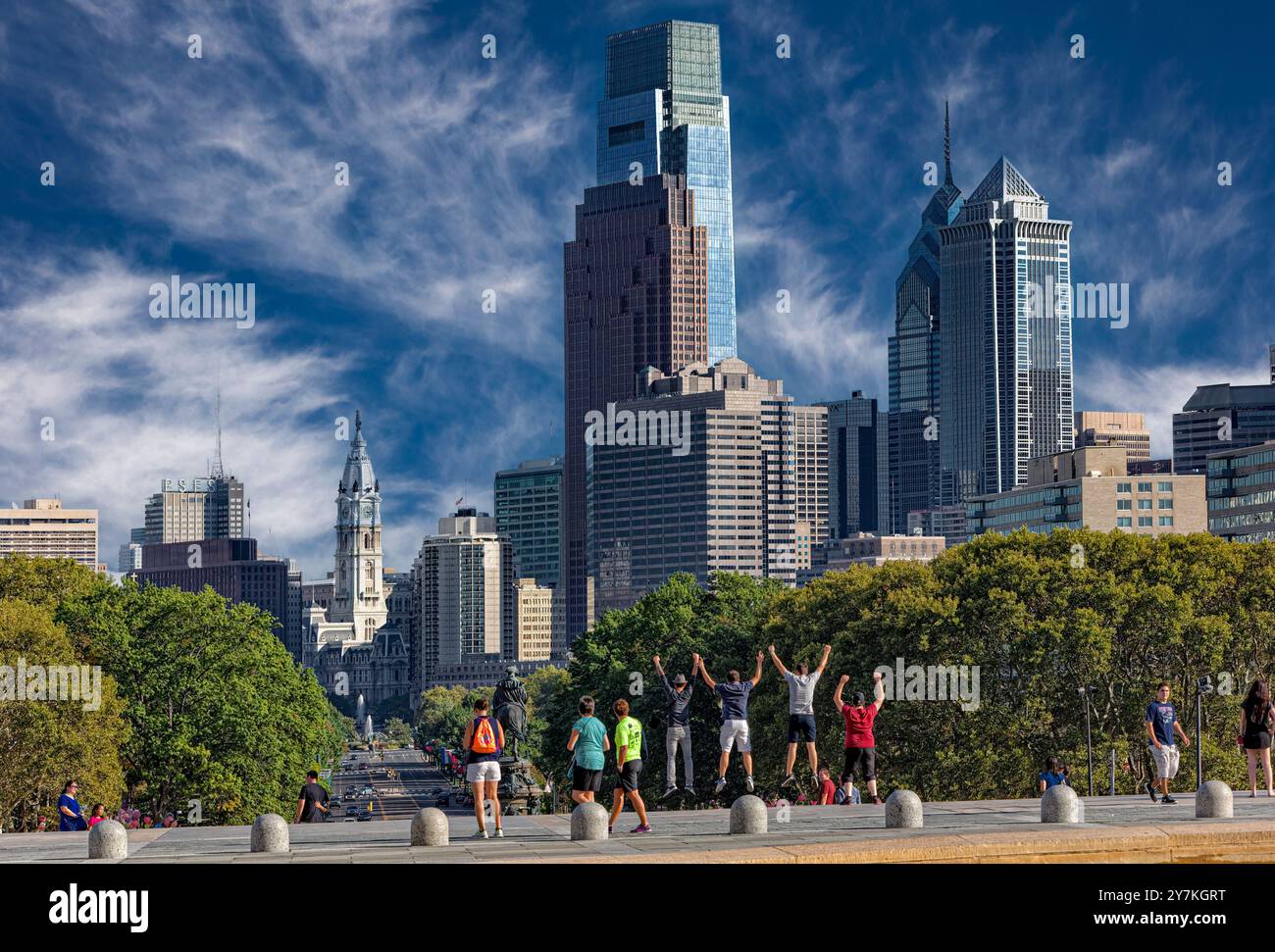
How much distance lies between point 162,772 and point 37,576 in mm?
13797


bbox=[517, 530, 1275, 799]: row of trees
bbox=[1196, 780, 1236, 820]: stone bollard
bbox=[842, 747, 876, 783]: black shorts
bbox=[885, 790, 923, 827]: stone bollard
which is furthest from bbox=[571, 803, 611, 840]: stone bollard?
bbox=[517, 530, 1275, 799]: row of trees

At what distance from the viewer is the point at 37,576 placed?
93625mm

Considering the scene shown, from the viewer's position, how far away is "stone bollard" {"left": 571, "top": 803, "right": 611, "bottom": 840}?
119 feet

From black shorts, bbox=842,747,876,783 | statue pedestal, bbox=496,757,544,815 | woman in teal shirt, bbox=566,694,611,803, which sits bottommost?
statue pedestal, bbox=496,757,544,815

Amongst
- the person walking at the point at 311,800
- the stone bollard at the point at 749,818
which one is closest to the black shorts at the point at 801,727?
the stone bollard at the point at 749,818

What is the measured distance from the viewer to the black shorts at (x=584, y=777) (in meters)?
37.4

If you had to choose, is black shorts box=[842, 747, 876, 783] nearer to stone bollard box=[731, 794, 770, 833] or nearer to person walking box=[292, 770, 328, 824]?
stone bollard box=[731, 794, 770, 833]

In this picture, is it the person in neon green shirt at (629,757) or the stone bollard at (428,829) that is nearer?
the stone bollard at (428,829)

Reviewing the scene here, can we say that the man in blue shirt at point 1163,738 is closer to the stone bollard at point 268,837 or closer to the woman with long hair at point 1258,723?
the woman with long hair at point 1258,723

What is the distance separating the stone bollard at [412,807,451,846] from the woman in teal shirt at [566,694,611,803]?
287 cm

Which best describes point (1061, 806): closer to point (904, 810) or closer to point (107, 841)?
point (904, 810)
